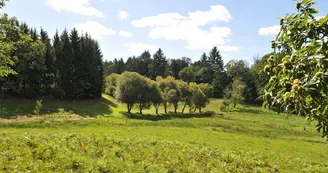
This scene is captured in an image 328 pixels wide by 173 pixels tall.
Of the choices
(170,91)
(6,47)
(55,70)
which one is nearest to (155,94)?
(170,91)

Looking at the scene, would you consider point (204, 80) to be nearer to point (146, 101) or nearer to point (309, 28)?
point (146, 101)

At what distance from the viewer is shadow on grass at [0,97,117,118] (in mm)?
60031

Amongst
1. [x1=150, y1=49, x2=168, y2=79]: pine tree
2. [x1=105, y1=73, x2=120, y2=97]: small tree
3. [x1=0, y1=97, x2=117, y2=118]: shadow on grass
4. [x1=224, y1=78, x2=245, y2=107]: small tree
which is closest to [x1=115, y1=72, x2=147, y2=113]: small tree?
[x1=0, y1=97, x2=117, y2=118]: shadow on grass

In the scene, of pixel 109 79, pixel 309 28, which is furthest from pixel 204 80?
pixel 309 28

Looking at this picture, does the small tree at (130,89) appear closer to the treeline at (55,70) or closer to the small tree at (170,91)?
the small tree at (170,91)

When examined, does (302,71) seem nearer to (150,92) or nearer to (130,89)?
(130,89)

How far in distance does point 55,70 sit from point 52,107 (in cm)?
1692

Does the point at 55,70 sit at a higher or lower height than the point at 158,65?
lower

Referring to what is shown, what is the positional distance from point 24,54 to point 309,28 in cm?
7405

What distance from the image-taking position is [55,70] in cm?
8100

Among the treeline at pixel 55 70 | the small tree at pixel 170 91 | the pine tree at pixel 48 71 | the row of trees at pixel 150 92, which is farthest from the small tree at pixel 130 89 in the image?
the pine tree at pixel 48 71

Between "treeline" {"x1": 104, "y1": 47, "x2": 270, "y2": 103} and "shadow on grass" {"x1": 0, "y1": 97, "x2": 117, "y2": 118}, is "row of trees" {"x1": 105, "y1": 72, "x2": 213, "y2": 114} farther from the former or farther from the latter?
"treeline" {"x1": 104, "y1": 47, "x2": 270, "y2": 103}

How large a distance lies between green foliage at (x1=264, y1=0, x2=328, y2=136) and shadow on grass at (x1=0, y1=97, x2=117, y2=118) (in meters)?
57.9

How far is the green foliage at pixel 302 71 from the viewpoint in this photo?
11.2 feet
